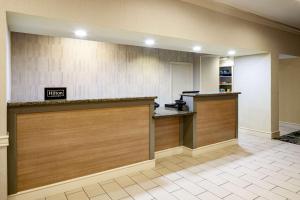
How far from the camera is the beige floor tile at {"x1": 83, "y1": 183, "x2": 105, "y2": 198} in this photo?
264 centimetres

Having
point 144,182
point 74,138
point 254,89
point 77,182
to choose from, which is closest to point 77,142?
point 74,138

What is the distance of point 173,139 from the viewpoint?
4082 millimetres

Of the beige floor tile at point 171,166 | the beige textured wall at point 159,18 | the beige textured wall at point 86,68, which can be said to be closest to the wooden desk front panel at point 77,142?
the beige floor tile at point 171,166

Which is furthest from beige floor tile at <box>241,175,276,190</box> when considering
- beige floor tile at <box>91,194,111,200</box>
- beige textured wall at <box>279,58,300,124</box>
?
beige textured wall at <box>279,58,300,124</box>

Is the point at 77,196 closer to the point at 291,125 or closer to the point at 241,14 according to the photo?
the point at 241,14

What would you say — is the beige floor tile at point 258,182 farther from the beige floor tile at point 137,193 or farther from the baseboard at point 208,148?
the beige floor tile at point 137,193

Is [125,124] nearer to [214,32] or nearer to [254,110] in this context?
[214,32]

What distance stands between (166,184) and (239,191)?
956mm

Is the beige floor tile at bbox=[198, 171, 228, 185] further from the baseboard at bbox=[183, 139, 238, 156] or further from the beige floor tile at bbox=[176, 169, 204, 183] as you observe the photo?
the baseboard at bbox=[183, 139, 238, 156]

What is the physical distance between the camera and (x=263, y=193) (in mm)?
2654

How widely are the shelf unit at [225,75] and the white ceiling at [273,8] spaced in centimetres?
224

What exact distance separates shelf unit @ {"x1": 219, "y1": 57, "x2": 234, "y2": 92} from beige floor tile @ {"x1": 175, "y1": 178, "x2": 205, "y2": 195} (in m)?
4.79

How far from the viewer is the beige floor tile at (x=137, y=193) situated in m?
2.57

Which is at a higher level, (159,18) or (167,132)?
(159,18)
